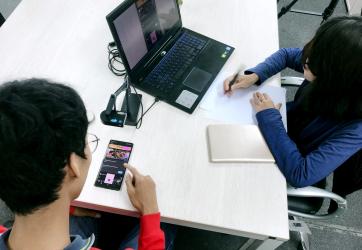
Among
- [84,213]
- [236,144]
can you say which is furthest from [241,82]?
[84,213]

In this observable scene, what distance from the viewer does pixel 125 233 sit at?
109cm

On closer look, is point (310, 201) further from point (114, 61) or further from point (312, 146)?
point (114, 61)

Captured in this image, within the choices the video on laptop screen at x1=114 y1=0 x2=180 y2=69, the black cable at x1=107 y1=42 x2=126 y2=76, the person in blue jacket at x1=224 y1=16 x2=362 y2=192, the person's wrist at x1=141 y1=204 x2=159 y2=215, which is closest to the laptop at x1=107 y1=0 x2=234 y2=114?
the video on laptop screen at x1=114 y1=0 x2=180 y2=69

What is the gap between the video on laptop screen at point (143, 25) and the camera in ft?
3.08

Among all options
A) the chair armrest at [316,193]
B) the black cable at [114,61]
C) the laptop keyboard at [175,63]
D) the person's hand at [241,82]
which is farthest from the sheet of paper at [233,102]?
the black cable at [114,61]

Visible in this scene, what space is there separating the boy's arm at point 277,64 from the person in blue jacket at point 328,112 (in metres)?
0.12

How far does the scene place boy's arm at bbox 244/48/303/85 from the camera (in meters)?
1.15

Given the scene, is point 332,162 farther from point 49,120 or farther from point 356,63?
point 49,120

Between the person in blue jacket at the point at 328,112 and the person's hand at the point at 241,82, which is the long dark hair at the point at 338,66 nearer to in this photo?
the person in blue jacket at the point at 328,112

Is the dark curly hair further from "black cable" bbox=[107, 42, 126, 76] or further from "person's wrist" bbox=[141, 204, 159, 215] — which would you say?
"black cable" bbox=[107, 42, 126, 76]

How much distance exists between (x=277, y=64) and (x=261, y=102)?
23 centimetres

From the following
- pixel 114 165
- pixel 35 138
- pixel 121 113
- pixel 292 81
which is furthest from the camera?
pixel 292 81

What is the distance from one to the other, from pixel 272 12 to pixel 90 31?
0.84 metres

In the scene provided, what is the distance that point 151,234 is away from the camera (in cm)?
82
